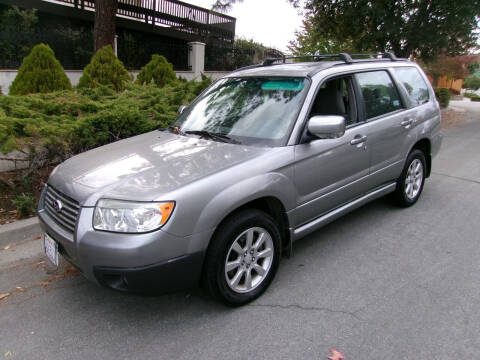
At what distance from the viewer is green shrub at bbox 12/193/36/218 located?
443 centimetres

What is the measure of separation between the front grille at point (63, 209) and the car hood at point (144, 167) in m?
0.05

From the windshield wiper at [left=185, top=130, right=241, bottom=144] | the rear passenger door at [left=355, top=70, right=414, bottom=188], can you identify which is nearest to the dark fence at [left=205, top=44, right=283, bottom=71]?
the rear passenger door at [left=355, top=70, right=414, bottom=188]

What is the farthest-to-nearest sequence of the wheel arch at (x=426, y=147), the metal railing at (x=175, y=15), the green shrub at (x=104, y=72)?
the metal railing at (x=175, y=15)
the green shrub at (x=104, y=72)
the wheel arch at (x=426, y=147)

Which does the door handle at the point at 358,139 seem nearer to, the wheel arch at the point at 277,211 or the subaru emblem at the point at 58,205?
the wheel arch at the point at 277,211

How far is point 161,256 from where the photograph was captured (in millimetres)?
2537

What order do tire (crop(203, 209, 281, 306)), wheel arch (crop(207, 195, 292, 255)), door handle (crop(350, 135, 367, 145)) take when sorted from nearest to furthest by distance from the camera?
tire (crop(203, 209, 281, 306)), wheel arch (crop(207, 195, 292, 255)), door handle (crop(350, 135, 367, 145))

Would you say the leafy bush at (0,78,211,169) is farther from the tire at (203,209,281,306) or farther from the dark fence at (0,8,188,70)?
the dark fence at (0,8,188,70)

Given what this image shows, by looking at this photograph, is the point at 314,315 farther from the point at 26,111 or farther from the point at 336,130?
the point at 26,111

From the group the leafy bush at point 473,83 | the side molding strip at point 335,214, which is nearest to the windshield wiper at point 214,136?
the side molding strip at point 335,214

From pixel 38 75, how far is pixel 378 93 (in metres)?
6.60

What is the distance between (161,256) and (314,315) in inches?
47.8

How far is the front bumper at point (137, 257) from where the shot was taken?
2.50 m

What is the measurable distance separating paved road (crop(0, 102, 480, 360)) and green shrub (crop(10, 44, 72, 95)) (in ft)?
16.0

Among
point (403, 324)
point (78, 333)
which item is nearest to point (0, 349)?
point (78, 333)
